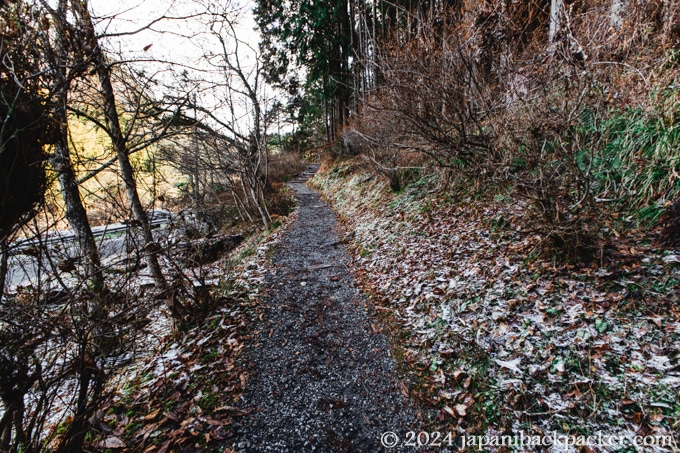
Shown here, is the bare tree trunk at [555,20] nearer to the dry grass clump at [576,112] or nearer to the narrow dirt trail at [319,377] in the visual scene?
the dry grass clump at [576,112]

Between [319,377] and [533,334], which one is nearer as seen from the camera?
[533,334]

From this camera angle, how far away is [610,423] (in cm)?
207

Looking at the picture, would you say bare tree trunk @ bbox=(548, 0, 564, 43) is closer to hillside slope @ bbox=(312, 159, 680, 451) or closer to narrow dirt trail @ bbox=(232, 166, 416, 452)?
hillside slope @ bbox=(312, 159, 680, 451)

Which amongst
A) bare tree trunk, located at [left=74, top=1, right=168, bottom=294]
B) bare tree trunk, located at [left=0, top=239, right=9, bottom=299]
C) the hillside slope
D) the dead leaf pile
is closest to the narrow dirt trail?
the dead leaf pile

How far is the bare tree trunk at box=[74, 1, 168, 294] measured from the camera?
8.98ft

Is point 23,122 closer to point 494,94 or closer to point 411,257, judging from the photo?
point 411,257

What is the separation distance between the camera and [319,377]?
3.15 metres

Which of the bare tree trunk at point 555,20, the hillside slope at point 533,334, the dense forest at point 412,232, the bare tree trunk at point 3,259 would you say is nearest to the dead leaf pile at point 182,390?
the dense forest at point 412,232

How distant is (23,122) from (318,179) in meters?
17.6

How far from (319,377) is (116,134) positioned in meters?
4.24

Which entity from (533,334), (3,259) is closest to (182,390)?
(3,259)

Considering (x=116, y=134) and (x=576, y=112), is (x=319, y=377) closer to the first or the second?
(x=116, y=134)

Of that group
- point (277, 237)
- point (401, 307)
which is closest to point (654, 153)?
point (401, 307)

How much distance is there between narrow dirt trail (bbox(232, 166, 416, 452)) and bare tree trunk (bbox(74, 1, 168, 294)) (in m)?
1.82
